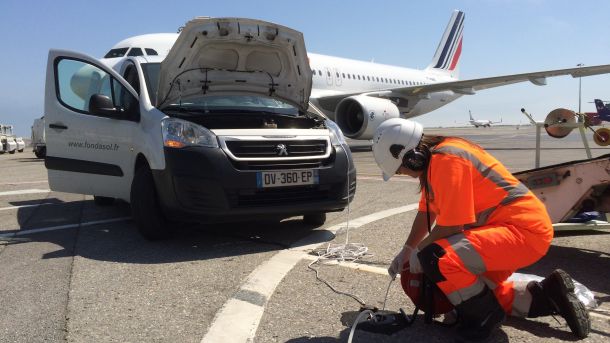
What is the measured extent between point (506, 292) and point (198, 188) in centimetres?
269

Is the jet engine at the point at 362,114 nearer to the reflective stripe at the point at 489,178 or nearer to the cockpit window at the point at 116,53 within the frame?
the cockpit window at the point at 116,53

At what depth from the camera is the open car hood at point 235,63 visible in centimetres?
541

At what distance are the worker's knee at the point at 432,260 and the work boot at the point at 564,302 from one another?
610 millimetres

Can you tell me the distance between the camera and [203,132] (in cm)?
462

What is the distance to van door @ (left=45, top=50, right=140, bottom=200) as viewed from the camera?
5609 millimetres

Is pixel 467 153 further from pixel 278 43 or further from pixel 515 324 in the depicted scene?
pixel 278 43

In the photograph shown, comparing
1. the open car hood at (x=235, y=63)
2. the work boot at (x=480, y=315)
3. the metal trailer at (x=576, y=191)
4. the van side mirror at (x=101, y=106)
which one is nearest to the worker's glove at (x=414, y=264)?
the work boot at (x=480, y=315)

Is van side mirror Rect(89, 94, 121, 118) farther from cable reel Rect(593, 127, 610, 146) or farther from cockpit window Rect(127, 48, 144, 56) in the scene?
cockpit window Rect(127, 48, 144, 56)

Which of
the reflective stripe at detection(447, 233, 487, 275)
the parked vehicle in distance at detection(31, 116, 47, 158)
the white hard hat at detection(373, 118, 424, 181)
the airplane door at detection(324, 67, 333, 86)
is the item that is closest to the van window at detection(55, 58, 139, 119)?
the white hard hat at detection(373, 118, 424, 181)

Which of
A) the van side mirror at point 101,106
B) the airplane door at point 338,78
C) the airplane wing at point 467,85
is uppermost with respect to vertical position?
the airplane door at point 338,78

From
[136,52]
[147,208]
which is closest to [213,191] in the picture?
[147,208]

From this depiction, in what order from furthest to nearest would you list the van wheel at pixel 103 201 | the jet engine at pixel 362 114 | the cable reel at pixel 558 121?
the jet engine at pixel 362 114, the van wheel at pixel 103 201, the cable reel at pixel 558 121

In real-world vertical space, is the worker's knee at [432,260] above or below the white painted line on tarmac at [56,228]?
above

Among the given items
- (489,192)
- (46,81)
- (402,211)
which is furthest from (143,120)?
(489,192)
